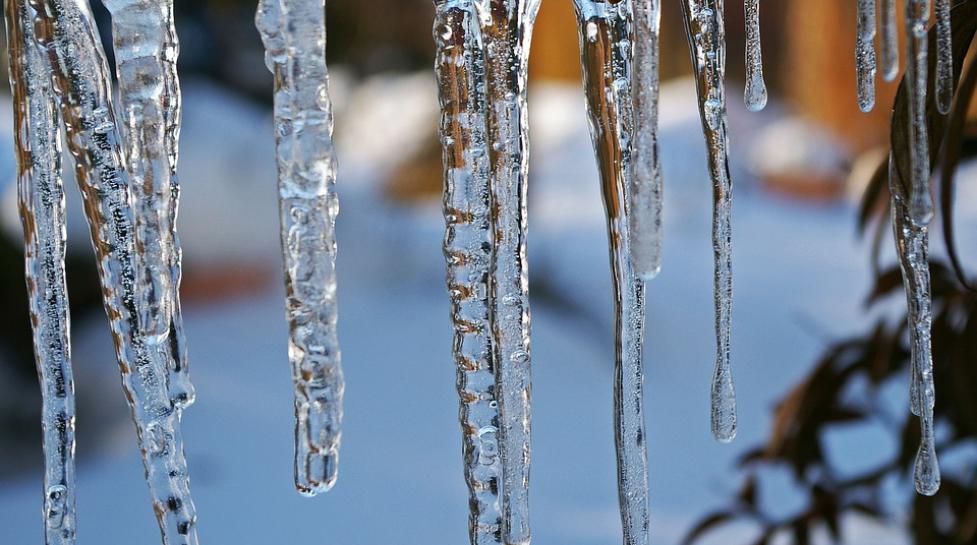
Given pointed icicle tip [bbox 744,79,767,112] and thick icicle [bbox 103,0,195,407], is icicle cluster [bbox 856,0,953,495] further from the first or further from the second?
thick icicle [bbox 103,0,195,407]

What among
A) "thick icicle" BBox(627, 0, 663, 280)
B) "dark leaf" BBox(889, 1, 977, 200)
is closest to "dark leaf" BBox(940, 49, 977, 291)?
"dark leaf" BBox(889, 1, 977, 200)

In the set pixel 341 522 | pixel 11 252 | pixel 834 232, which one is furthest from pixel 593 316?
pixel 11 252

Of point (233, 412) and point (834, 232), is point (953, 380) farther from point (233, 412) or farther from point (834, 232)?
point (834, 232)

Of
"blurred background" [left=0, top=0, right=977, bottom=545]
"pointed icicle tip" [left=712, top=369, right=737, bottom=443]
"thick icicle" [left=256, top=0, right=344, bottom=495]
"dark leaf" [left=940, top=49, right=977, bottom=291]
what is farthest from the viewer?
"blurred background" [left=0, top=0, right=977, bottom=545]

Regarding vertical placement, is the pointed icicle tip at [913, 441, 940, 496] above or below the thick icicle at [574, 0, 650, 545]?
below

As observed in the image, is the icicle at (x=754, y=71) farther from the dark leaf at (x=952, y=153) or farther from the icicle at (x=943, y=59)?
the dark leaf at (x=952, y=153)

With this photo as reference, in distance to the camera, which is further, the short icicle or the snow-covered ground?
the snow-covered ground

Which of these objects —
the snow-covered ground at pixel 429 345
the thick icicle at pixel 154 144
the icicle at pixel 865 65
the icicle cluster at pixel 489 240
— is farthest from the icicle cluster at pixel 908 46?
the snow-covered ground at pixel 429 345
